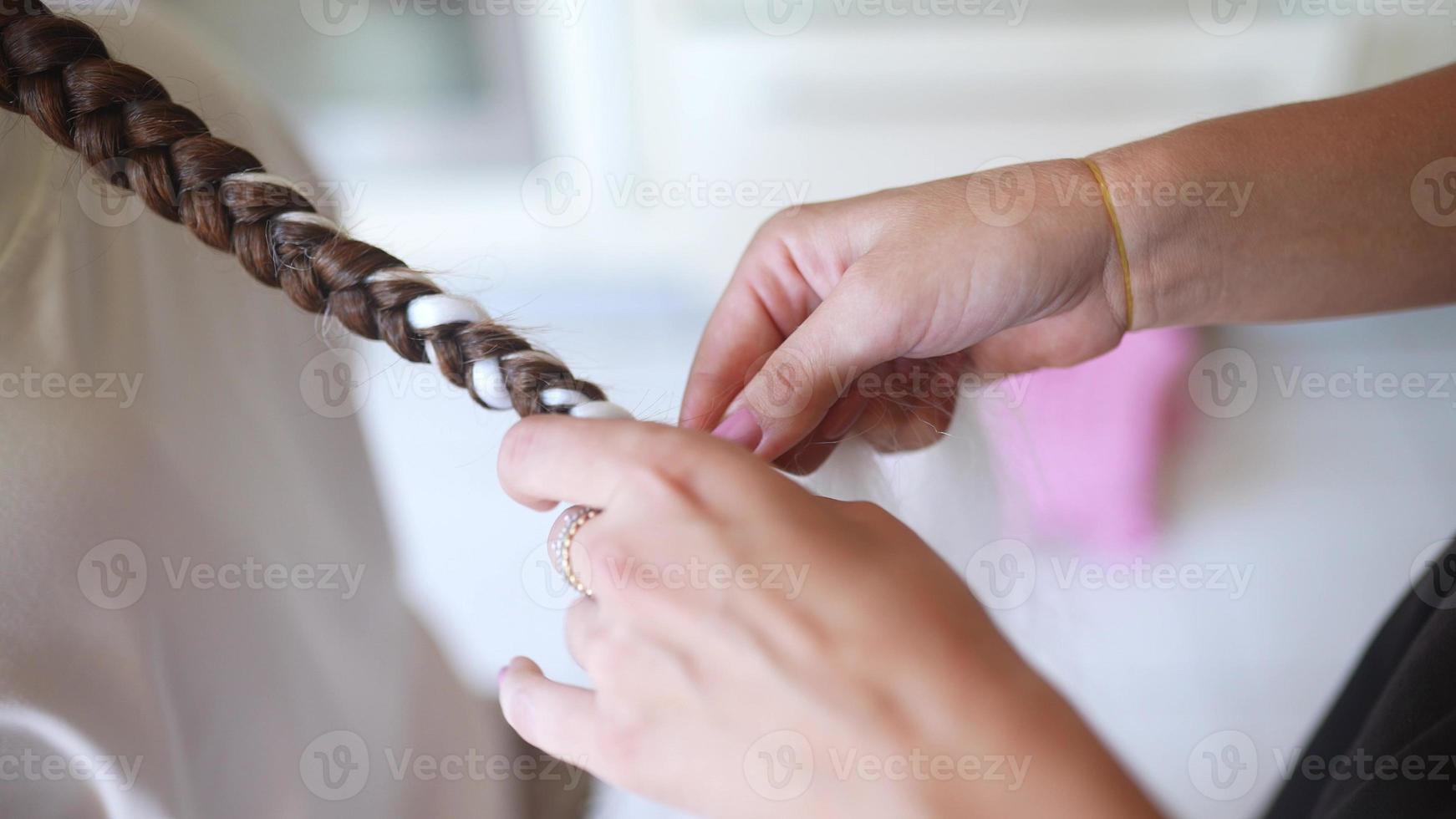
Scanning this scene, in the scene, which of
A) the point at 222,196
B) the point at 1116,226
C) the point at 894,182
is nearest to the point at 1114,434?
the point at 894,182

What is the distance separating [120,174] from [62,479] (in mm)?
167

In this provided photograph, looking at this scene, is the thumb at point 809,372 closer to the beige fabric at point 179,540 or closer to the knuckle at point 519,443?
the knuckle at point 519,443

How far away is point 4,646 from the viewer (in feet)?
1.38

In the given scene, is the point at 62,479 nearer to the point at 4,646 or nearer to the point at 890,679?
the point at 4,646

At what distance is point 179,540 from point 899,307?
1.58 feet

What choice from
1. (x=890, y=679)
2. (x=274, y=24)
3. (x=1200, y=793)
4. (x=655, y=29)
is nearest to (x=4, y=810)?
(x=890, y=679)

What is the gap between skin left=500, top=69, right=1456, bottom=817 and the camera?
33 centimetres

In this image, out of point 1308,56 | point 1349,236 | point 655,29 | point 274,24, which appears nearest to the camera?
point 1349,236

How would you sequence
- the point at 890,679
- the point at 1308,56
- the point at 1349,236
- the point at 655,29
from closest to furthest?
1. the point at 890,679
2. the point at 1349,236
3. the point at 1308,56
4. the point at 655,29

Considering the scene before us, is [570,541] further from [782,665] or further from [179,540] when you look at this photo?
[179,540]

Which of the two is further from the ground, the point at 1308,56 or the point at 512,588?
the point at 1308,56

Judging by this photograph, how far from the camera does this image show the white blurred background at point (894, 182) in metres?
1.16

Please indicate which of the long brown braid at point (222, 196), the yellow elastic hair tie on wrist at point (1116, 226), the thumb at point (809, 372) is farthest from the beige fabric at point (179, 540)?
the yellow elastic hair tie on wrist at point (1116, 226)

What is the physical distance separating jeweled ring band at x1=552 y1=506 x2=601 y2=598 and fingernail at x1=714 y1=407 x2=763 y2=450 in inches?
5.4
